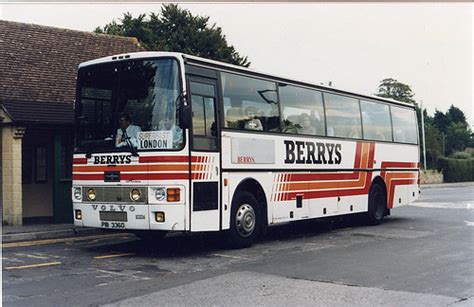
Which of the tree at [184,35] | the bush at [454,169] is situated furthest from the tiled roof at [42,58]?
the bush at [454,169]

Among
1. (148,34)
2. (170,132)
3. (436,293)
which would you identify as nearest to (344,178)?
(170,132)

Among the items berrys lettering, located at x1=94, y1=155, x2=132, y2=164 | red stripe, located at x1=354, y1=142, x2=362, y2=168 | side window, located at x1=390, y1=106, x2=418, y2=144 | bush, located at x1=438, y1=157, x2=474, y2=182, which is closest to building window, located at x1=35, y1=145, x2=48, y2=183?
berrys lettering, located at x1=94, y1=155, x2=132, y2=164

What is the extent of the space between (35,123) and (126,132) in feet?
19.2

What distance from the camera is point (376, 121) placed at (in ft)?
57.9

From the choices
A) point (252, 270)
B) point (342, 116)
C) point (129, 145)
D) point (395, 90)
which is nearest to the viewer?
point (252, 270)

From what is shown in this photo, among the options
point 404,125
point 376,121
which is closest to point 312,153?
point 376,121

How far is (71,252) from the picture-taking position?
11875 millimetres

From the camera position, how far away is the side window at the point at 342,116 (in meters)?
15.5

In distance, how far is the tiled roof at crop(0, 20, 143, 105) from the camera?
17750mm

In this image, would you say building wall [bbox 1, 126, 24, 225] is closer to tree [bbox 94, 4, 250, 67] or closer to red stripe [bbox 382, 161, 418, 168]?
red stripe [bbox 382, 161, 418, 168]

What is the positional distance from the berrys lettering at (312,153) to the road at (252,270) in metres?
1.75

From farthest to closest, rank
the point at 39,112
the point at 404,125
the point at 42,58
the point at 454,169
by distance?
the point at 454,169 < the point at 42,58 < the point at 404,125 < the point at 39,112

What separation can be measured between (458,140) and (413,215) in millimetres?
78458

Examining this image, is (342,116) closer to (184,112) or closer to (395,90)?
(184,112)
